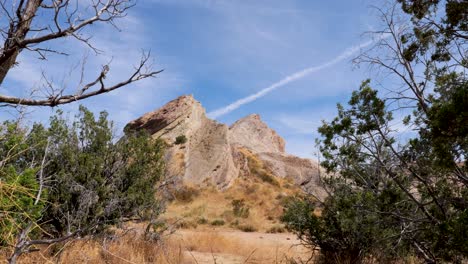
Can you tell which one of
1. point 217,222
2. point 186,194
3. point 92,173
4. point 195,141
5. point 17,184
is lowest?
point 217,222

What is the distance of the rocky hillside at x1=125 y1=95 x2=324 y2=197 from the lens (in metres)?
28.2

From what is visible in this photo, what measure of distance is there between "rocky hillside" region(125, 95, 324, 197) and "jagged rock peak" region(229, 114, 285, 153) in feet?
31.1

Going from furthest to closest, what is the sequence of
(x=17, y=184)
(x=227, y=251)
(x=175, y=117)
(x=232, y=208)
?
1. (x=175, y=117)
2. (x=232, y=208)
3. (x=227, y=251)
4. (x=17, y=184)

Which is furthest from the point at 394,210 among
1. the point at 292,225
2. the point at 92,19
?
the point at 92,19

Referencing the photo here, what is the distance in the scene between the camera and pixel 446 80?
16.5 feet

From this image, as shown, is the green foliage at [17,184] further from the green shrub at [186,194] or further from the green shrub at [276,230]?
the green shrub at [186,194]

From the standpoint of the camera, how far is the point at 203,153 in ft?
98.0

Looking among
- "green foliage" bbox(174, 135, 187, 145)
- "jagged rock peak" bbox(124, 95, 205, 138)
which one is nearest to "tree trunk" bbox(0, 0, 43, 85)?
"green foliage" bbox(174, 135, 187, 145)

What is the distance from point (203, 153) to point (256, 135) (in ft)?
85.6

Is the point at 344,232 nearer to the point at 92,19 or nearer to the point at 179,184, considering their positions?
the point at 92,19

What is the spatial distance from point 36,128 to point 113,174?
1859mm

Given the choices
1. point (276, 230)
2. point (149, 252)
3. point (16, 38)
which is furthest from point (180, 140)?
point (16, 38)

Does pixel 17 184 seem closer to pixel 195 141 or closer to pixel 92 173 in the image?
pixel 92 173

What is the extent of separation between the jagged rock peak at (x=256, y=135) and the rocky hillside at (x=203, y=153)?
9.49 meters
